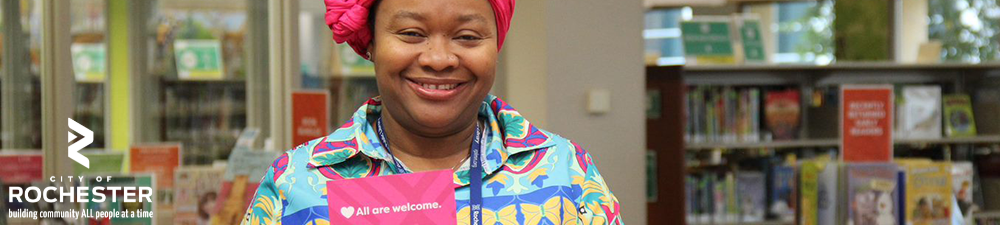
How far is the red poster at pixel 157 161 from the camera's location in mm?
3671

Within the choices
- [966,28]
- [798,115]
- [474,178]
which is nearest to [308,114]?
[798,115]

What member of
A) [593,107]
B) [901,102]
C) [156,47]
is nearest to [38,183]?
[156,47]

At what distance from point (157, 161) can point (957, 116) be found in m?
4.35

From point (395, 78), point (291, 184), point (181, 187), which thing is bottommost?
point (181, 187)

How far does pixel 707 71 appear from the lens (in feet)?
19.0

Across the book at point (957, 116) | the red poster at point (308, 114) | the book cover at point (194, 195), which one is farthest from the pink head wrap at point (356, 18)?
the book at point (957, 116)

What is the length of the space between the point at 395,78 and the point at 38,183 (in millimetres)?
2308

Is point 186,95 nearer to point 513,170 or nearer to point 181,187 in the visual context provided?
point 181,187

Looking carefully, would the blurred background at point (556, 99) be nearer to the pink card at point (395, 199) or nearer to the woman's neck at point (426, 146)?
the woman's neck at point (426, 146)

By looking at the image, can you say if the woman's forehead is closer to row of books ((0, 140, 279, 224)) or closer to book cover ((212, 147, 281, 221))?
row of books ((0, 140, 279, 224))

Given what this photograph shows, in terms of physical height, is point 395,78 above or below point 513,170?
above

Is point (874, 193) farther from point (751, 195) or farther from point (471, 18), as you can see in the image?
point (471, 18)

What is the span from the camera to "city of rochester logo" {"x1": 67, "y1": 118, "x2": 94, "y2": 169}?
3217mm

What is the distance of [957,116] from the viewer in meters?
6.04
